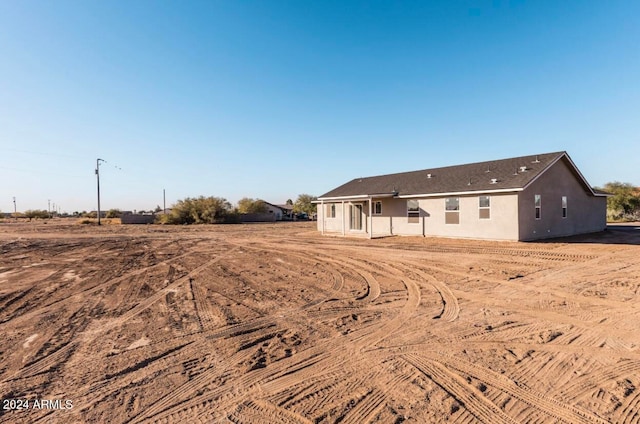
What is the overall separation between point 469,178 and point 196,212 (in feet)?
109

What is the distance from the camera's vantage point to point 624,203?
1129 inches

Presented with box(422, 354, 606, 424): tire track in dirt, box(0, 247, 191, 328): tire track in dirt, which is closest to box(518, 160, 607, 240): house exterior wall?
box(422, 354, 606, 424): tire track in dirt

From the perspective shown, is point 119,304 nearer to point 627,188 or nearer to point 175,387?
point 175,387

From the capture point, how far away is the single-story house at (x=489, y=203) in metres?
14.1

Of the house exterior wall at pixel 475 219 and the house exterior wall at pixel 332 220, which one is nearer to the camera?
the house exterior wall at pixel 475 219

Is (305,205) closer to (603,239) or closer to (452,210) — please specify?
(452,210)

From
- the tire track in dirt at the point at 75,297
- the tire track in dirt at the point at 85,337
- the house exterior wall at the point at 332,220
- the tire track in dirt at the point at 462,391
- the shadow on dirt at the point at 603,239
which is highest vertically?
the house exterior wall at the point at 332,220

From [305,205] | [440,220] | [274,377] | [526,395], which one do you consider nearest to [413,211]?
[440,220]

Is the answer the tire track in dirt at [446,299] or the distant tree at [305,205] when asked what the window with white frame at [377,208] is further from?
the distant tree at [305,205]

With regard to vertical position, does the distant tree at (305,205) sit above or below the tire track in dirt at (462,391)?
above

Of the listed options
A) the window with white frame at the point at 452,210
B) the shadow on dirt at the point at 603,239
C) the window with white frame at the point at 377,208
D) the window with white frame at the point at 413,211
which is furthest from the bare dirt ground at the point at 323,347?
the window with white frame at the point at 377,208

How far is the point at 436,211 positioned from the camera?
54.5 feet

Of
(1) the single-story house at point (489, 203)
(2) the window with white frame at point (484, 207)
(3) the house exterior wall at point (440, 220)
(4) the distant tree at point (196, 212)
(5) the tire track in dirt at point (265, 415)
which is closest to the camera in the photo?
(5) the tire track in dirt at point (265, 415)

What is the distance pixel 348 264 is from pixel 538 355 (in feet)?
20.7
